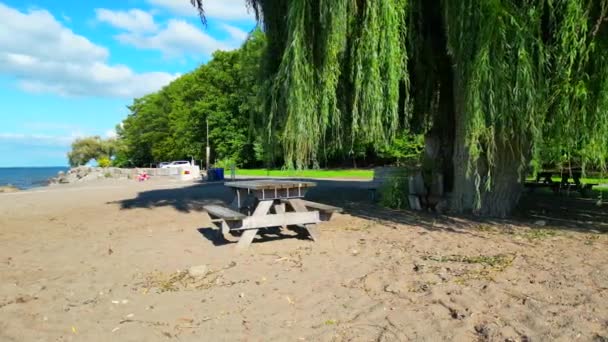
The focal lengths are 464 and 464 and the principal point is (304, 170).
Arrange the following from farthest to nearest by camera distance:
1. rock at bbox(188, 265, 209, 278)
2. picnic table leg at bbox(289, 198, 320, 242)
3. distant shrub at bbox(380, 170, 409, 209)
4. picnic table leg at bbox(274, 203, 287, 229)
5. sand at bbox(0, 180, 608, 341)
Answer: distant shrub at bbox(380, 170, 409, 209)
picnic table leg at bbox(274, 203, 287, 229)
picnic table leg at bbox(289, 198, 320, 242)
rock at bbox(188, 265, 209, 278)
sand at bbox(0, 180, 608, 341)

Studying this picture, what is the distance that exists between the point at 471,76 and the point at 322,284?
12.2 feet

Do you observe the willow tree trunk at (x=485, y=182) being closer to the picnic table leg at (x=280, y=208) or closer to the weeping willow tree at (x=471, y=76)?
the weeping willow tree at (x=471, y=76)

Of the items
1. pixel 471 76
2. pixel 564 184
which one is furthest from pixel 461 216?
pixel 564 184

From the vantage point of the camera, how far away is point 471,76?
21.3 ft

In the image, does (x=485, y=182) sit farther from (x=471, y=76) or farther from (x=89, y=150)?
(x=89, y=150)

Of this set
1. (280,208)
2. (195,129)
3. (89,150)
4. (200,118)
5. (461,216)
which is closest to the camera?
(280,208)

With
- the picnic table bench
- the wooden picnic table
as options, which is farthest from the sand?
the picnic table bench

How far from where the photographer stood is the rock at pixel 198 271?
5.23 metres

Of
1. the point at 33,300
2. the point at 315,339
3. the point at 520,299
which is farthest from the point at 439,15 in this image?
the point at 33,300

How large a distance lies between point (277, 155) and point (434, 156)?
4.33 meters

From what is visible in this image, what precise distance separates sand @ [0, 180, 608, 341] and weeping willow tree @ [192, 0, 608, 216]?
132 cm

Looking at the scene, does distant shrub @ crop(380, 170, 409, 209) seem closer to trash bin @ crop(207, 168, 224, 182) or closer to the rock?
the rock

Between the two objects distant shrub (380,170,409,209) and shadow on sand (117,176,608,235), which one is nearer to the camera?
shadow on sand (117,176,608,235)

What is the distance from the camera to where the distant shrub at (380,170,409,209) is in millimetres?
→ 10575
